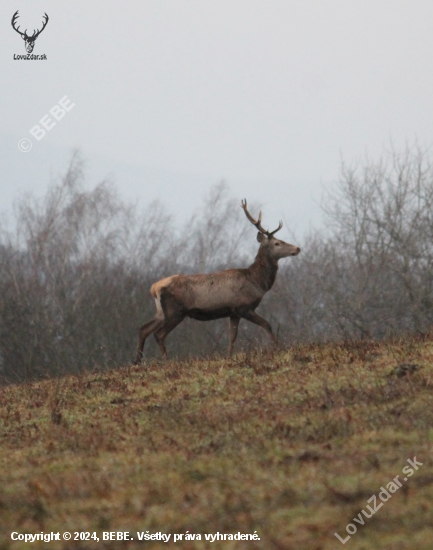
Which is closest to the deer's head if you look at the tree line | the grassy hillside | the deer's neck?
the deer's neck

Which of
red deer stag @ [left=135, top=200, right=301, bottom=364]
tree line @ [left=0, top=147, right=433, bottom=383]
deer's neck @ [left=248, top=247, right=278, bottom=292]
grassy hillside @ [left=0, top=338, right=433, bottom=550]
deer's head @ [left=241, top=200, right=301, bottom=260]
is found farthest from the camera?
tree line @ [left=0, top=147, right=433, bottom=383]

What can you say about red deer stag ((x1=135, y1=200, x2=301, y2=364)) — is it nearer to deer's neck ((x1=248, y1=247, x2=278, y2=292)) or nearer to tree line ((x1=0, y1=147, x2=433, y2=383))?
deer's neck ((x1=248, y1=247, x2=278, y2=292))

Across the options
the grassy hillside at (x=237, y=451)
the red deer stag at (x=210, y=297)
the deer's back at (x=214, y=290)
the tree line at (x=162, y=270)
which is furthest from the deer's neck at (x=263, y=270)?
the tree line at (x=162, y=270)

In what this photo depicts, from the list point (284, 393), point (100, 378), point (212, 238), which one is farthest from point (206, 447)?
point (212, 238)

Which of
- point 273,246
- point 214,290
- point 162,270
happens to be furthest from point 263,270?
point 162,270

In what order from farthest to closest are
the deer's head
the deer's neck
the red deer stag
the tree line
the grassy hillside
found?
1. the tree line
2. the deer's head
3. the deer's neck
4. the red deer stag
5. the grassy hillside

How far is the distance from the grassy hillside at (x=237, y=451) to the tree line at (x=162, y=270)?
20.3 m

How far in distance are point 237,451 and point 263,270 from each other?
8.49m

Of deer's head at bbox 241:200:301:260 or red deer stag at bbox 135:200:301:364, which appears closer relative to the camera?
red deer stag at bbox 135:200:301:364

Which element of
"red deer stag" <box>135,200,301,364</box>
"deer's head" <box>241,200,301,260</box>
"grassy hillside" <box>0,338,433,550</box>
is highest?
"deer's head" <box>241,200,301,260</box>

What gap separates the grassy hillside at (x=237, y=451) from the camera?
16.2 ft

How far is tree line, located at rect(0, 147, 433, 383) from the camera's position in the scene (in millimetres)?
32844

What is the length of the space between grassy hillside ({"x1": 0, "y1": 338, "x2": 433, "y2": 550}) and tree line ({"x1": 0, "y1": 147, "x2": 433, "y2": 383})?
2031 cm

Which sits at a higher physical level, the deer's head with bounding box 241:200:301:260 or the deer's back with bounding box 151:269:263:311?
the deer's head with bounding box 241:200:301:260
